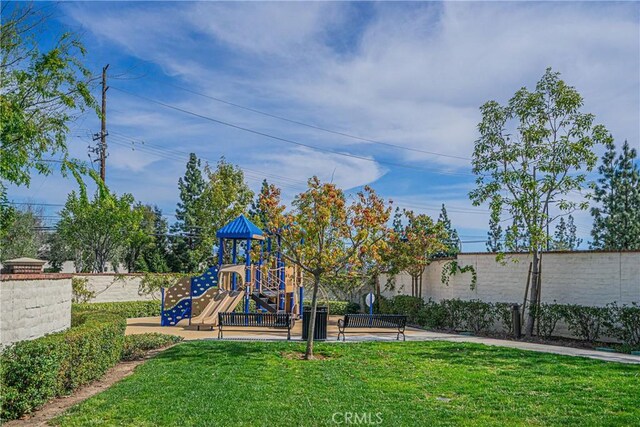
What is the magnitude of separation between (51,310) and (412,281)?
15713 mm

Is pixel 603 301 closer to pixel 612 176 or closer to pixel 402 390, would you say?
pixel 402 390

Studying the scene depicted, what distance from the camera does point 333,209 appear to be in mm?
10203

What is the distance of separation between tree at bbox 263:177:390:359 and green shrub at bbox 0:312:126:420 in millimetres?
3691

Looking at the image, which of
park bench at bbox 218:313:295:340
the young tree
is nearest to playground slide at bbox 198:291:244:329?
park bench at bbox 218:313:295:340

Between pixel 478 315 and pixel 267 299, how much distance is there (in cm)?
730

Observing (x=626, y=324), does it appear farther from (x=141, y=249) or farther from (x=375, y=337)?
(x=141, y=249)

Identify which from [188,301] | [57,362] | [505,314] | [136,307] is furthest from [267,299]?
[57,362]

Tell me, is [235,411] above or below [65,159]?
below

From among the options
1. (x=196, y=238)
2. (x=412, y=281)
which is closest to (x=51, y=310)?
(x=412, y=281)

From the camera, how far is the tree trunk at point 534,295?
47.2 feet

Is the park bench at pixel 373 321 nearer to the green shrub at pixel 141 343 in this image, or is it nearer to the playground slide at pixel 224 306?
the green shrub at pixel 141 343

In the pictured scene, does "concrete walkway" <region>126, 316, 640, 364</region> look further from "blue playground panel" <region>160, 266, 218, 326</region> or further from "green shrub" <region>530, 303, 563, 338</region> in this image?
"green shrub" <region>530, 303, 563, 338</region>

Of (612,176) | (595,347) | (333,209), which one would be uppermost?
(612,176)

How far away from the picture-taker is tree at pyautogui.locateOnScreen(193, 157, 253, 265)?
2716 cm
